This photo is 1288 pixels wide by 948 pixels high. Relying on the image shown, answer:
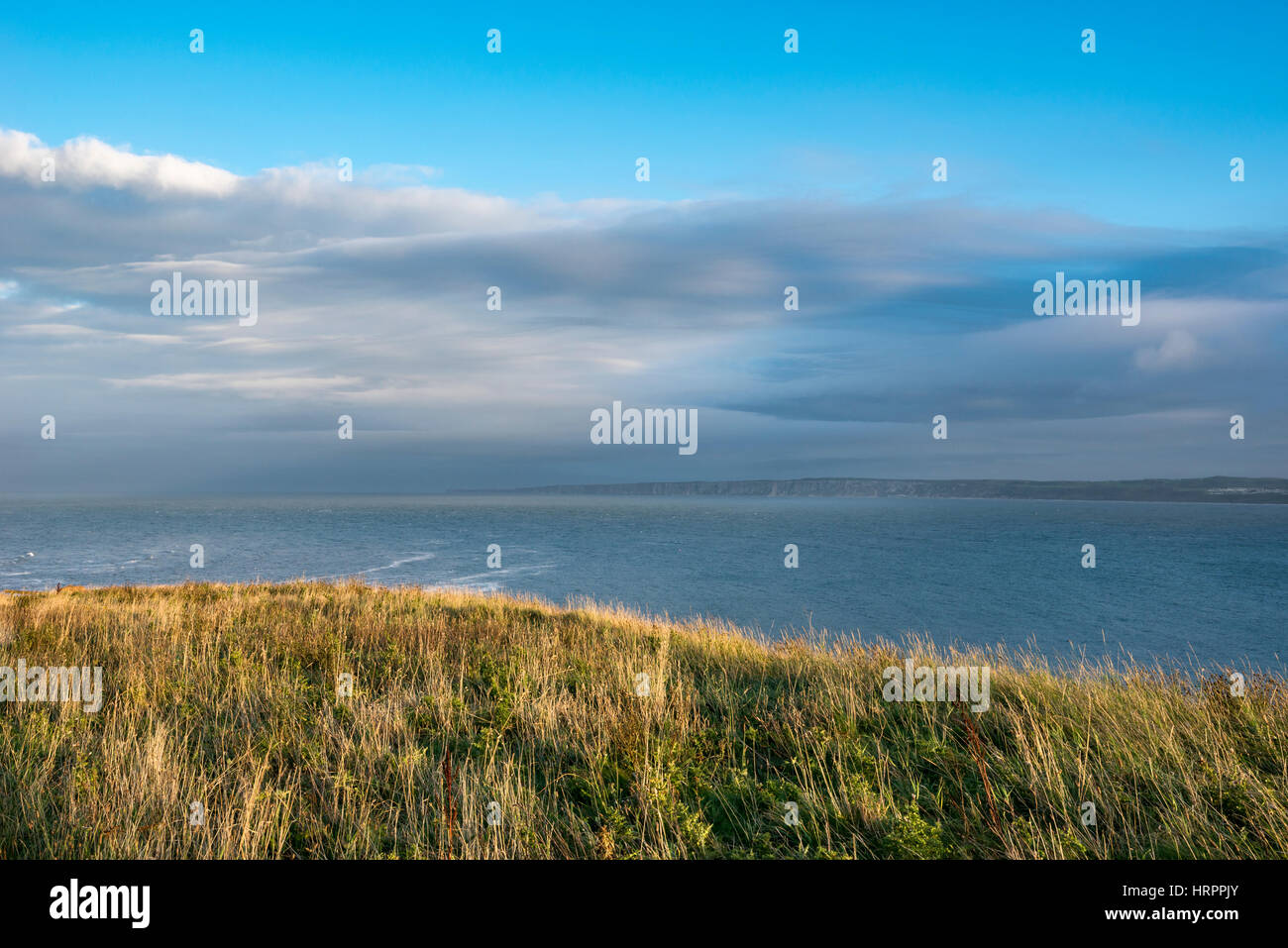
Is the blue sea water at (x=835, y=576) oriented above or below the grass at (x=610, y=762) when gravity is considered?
below

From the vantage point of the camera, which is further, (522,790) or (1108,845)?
(522,790)

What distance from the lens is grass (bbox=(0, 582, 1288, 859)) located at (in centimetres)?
472

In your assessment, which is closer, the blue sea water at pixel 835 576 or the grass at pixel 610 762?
the grass at pixel 610 762

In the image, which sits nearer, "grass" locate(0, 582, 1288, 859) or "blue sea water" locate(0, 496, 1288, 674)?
"grass" locate(0, 582, 1288, 859)

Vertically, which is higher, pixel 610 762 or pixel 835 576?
pixel 610 762

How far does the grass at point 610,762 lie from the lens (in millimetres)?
4719

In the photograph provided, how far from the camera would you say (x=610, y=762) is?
6.08 meters

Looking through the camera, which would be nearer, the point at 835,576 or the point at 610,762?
the point at 610,762

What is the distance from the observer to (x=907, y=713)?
7.71 metres

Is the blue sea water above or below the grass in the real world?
below
